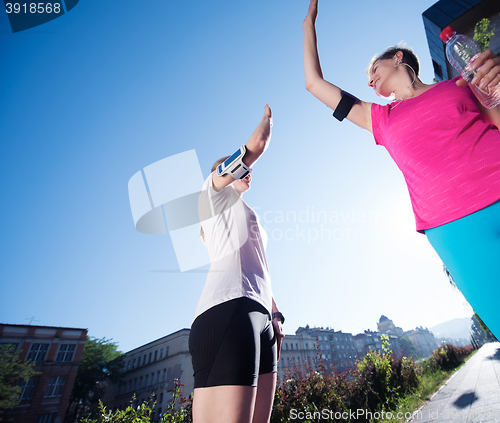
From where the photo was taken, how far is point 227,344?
42.7 inches

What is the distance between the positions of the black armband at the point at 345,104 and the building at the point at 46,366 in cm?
4881

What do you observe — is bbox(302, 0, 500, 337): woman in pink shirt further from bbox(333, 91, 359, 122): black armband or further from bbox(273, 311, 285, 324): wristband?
bbox(273, 311, 285, 324): wristband

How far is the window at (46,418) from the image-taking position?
32244 mm

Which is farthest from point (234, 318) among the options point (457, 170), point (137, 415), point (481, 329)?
point (481, 329)

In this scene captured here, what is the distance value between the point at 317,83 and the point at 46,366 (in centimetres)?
5055

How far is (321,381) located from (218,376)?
5632 mm

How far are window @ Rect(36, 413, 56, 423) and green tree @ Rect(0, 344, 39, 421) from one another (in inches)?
150

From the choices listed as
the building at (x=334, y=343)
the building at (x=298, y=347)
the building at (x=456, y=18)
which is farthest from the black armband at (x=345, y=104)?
the building at (x=334, y=343)

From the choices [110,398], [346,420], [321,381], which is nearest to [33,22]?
[321,381]

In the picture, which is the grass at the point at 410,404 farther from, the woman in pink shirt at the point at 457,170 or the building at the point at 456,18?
the building at the point at 456,18

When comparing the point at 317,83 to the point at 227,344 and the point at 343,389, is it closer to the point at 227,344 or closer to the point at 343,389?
the point at 227,344

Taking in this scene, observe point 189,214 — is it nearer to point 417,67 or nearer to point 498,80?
point 498,80

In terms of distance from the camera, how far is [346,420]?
195 inches

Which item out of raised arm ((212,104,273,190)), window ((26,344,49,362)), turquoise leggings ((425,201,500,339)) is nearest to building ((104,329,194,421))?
window ((26,344,49,362))
